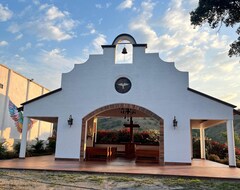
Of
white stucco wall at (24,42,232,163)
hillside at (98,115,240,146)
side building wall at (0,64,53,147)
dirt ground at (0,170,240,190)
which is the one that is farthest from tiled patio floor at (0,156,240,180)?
hillside at (98,115,240,146)

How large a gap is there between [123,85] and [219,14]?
6494mm

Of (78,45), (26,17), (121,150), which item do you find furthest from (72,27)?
(121,150)

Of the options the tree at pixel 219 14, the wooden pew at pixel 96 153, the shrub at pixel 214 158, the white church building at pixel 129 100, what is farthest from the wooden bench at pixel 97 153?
the tree at pixel 219 14

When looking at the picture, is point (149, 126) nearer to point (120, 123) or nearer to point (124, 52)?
point (120, 123)

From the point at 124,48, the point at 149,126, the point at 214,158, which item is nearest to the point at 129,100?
the point at 124,48

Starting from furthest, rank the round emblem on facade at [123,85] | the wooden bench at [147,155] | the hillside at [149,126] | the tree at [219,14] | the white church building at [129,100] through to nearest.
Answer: the hillside at [149,126] → the round emblem on facade at [123,85] → the wooden bench at [147,155] → the white church building at [129,100] → the tree at [219,14]

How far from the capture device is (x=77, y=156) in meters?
13.1

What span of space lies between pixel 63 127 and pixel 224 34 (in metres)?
9.47

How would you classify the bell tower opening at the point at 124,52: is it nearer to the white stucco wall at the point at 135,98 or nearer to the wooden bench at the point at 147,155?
the white stucco wall at the point at 135,98

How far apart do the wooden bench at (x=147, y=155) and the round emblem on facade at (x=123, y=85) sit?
3456 millimetres

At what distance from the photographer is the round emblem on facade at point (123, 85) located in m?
13.5

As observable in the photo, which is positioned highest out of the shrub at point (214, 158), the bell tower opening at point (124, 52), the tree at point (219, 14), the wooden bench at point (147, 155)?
the bell tower opening at point (124, 52)

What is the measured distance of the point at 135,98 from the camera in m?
13.3

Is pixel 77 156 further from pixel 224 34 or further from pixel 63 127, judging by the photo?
pixel 224 34
